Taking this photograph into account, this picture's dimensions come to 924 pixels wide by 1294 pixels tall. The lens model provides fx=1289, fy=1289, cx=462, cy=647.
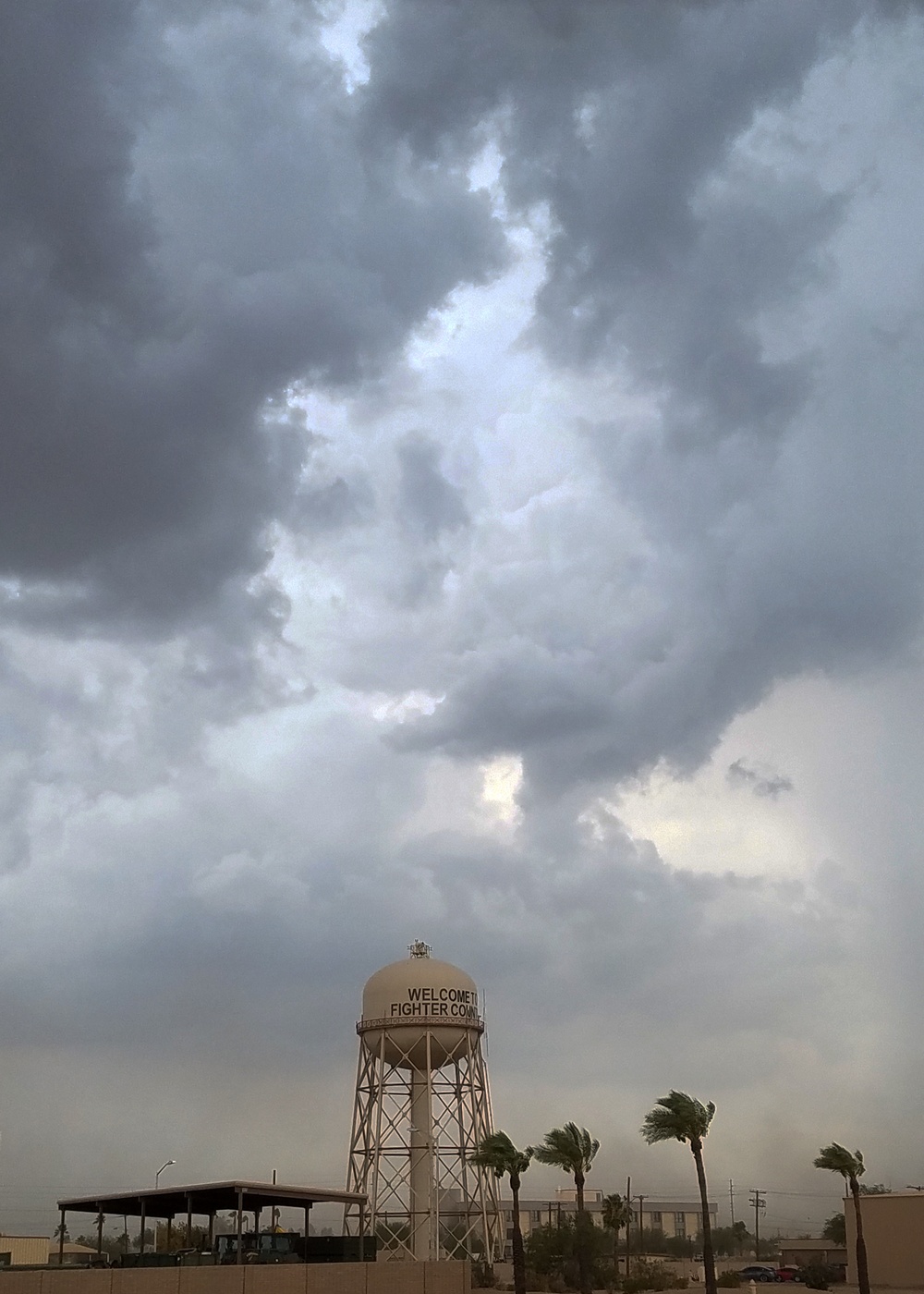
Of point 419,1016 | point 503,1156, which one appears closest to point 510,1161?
point 503,1156

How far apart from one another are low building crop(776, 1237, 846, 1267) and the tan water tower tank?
176 ft

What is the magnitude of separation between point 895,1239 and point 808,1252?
65305mm

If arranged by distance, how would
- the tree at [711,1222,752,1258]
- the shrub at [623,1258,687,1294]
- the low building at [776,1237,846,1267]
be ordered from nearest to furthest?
the shrub at [623,1258,687,1294] < the low building at [776,1237,846,1267] < the tree at [711,1222,752,1258]

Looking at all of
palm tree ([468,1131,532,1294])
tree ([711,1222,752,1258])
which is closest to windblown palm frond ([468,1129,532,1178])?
palm tree ([468,1131,532,1294])

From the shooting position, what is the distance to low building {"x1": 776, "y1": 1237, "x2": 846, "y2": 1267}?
123094 mm

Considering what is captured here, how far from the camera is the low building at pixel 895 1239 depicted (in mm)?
82750

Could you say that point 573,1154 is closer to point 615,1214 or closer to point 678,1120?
point 678,1120

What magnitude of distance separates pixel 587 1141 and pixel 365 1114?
18689mm

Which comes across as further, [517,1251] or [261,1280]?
[517,1251]

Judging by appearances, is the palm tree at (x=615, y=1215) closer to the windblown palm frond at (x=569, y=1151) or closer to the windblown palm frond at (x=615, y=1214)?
the windblown palm frond at (x=615, y=1214)

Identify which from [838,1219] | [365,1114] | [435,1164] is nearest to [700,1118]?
[435,1164]

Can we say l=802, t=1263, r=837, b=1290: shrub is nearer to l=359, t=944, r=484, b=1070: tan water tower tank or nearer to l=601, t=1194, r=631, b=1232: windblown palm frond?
l=601, t=1194, r=631, b=1232: windblown palm frond

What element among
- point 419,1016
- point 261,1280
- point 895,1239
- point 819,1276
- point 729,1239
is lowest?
point 729,1239

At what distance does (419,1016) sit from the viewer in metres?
78.7
